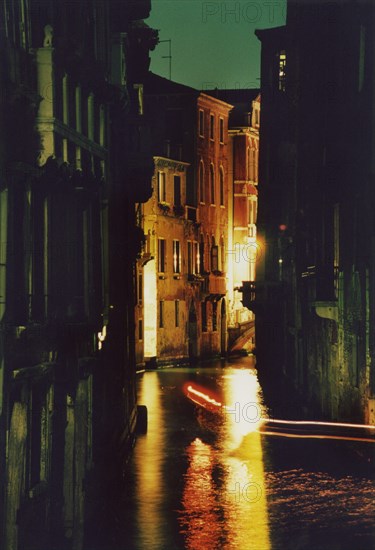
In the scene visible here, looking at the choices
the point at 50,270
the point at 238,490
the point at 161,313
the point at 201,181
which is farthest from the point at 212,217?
the point at 50,270

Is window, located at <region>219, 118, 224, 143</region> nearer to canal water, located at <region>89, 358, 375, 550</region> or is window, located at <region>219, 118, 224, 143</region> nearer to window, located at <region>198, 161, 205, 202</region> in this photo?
window, located at <region>198, 161, 205, 202</region>

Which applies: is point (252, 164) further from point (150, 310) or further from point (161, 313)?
point (150, 310)

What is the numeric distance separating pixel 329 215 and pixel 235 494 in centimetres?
1496

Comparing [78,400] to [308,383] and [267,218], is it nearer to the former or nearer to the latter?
[308,383]

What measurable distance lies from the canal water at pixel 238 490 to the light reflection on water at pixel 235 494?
1 cm

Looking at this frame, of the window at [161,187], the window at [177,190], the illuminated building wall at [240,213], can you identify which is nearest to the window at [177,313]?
the window at [177,190]

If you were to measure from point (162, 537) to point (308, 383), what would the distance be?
24101mm

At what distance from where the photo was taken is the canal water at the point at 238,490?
57.5ft

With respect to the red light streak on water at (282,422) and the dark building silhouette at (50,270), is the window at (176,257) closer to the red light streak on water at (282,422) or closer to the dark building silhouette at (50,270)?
the red light streak on water at (282,422)

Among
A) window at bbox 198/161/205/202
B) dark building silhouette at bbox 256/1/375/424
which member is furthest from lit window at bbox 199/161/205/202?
dark building silhouette at bbox 256/1/375/424

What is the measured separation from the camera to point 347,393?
3159cm

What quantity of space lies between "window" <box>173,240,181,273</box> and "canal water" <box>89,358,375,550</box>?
100 feet

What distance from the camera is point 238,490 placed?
22156 mm

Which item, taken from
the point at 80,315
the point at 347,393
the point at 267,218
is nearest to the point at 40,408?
the point at 80,315
